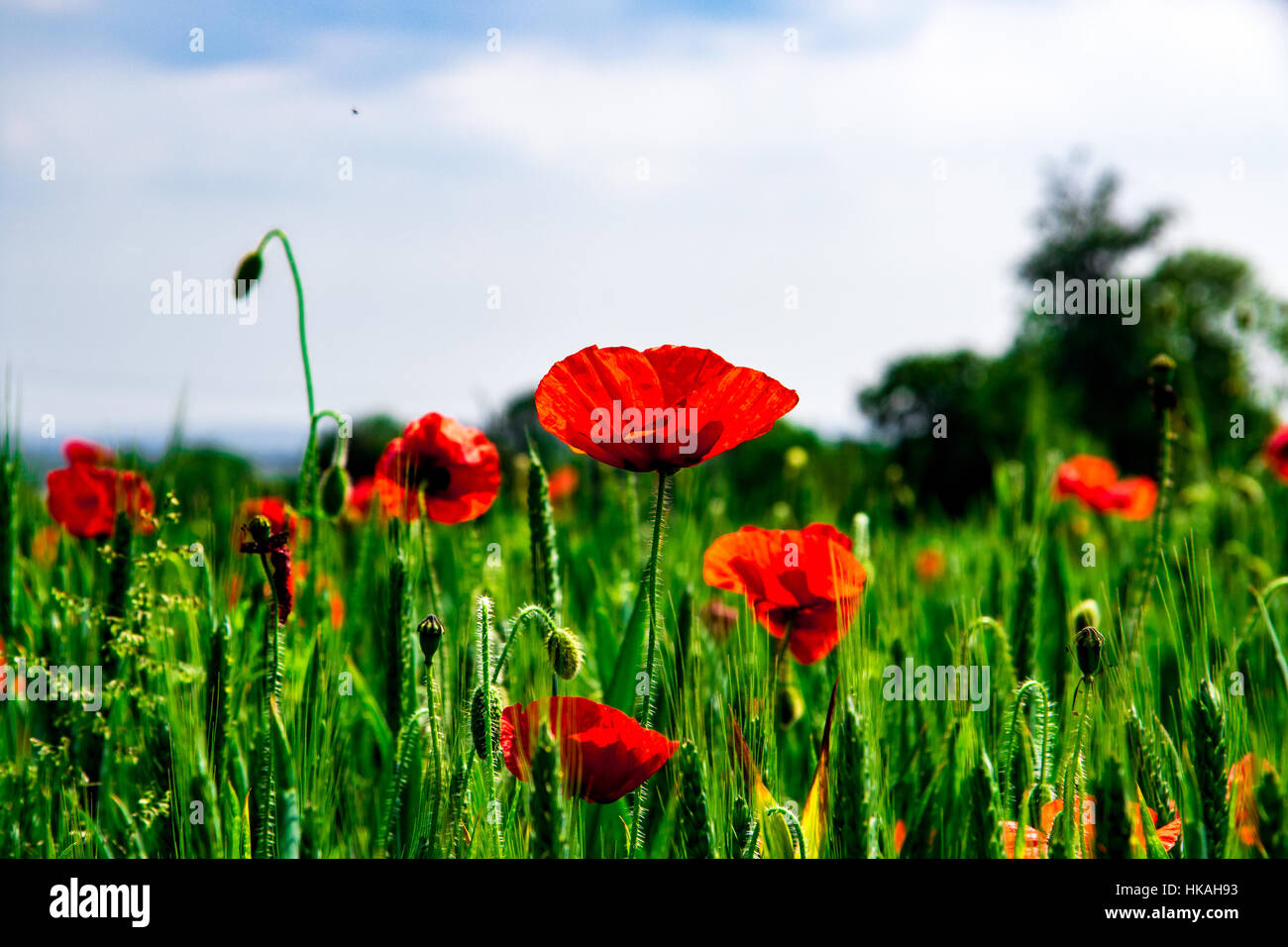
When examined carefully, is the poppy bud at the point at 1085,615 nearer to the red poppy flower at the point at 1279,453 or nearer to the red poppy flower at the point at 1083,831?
the red poppy flower at the point at 1083,831

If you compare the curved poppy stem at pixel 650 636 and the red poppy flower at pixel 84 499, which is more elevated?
the red poppy flower at pixel 84 499

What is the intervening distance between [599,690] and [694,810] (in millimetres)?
462

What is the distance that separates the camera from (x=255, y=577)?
1.29 metres

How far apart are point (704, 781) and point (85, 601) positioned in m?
0.74

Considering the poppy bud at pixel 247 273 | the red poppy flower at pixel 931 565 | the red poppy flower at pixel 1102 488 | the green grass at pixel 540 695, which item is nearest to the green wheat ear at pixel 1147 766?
the green grass at pixel 540 695

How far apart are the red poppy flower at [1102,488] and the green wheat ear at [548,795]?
2.43m

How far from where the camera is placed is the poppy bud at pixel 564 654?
795 millimetres

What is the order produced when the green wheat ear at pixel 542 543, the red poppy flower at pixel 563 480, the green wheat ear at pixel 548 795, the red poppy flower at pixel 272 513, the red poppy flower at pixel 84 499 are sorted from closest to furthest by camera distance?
the green wheat ear at pixel 548 795 → the green wheat ear at pixel 542 543 → the red poppy flower at pixel 272 513 → the red poppy flower at pixel 84 499 → the red poppy flower at pixel 563 480

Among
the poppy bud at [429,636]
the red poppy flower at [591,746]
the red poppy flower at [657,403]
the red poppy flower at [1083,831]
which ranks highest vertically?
the red poppy flower at [657,403]

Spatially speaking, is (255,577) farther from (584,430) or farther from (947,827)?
(947,827)

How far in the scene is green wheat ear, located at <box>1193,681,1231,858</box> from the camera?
2.55 ft

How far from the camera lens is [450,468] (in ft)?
3.97

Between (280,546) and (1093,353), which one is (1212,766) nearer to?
(280,546)

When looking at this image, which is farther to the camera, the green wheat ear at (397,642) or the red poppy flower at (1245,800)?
the green wheat ear at (397,642)
